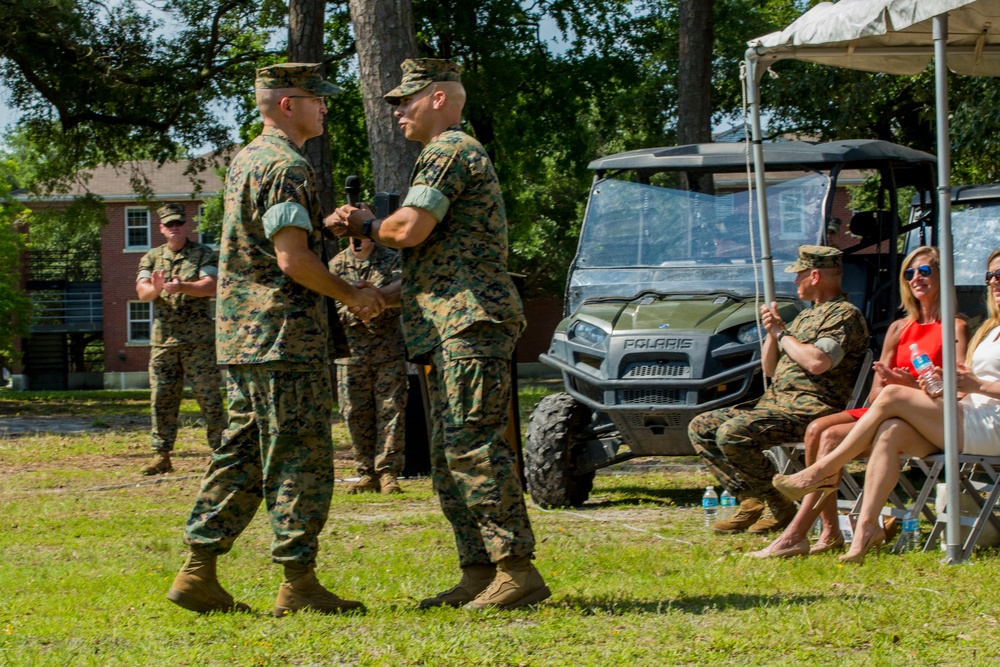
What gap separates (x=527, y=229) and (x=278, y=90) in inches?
1189

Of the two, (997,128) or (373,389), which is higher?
(997,128)

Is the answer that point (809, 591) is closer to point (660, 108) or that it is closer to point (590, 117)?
point (660, 108)

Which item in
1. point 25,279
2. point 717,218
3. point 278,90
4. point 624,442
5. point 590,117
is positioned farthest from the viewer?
point 25,279

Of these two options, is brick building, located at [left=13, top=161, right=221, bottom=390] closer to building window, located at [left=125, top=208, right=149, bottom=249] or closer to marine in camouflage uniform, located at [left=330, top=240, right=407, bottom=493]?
building window, located at [left=125, top=208, right=149, bottom=249]

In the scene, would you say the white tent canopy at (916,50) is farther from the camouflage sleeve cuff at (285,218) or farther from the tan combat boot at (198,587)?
the tan combat boot at (198,587)

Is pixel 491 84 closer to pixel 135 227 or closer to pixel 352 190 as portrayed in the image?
pixel 352 190

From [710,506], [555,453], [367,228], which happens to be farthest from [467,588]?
[555,453]

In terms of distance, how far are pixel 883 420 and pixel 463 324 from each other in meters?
2.51

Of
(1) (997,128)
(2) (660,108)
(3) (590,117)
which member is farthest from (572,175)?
(1) (997,128)

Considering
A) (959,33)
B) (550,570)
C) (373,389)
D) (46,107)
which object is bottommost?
(550,570)

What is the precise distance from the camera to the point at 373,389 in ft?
33.0

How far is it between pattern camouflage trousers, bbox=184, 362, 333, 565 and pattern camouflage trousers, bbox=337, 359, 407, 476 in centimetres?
460

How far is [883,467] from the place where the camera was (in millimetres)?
6535

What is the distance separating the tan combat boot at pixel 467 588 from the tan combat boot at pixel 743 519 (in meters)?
2.58
